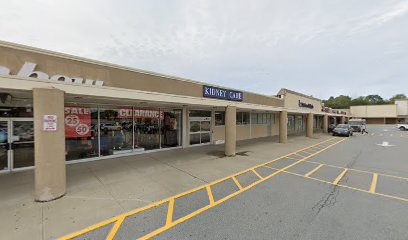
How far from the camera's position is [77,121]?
8.16m

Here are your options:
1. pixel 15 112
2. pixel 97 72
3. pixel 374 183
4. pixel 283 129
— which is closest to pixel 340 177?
pixel 374 183

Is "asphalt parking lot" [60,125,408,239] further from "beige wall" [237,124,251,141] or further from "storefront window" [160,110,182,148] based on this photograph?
"beige wall" [237,124,251,141]

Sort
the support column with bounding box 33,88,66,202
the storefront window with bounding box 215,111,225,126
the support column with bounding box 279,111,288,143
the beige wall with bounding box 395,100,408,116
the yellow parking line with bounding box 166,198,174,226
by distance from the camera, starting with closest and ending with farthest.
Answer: the yellow parking line with bounding box 166,198,174,226, the support column with bounding box 33,88,66,202, the storefront window with bounding box 215,111,225,126, the support column with bounding box 279,111,288,143, the beige wall with bounding box 395,100,408,116

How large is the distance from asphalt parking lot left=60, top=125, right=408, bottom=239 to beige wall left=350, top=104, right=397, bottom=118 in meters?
70.6

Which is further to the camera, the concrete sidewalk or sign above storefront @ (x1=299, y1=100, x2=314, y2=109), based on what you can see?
sign above storefront @ (x1=299, y1=100, x2=314, y2=109)

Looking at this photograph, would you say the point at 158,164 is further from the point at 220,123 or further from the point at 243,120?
the point at 243,120

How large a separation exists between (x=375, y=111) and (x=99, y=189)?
82.9 meters

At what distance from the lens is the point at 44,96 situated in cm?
456

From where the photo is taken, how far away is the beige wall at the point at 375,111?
5892 cm

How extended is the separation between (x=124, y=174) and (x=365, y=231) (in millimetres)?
6823

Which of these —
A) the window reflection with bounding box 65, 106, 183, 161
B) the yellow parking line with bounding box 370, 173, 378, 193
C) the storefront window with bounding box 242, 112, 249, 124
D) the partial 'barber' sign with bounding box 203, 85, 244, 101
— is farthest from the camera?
the storefront window with bounding box 242, 112, 249, 124

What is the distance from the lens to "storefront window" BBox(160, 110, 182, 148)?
1152 centimetres

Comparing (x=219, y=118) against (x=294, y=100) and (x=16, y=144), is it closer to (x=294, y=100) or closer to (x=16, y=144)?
(x=16, y=144)

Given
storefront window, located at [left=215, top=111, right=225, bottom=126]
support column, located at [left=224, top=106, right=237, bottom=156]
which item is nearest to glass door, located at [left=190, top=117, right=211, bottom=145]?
storefront window, located at [left=215, top=111, right=225, bottom=126]
